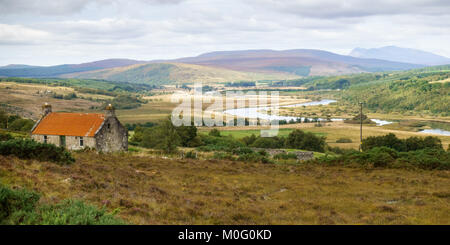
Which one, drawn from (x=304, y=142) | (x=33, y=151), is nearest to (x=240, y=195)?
(x=33, y=151)

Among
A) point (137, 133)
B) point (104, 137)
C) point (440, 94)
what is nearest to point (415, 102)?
point (440, 94)

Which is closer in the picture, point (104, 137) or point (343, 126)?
point (104, 137)

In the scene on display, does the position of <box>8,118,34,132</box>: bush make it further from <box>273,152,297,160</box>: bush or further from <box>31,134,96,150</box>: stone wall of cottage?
<box>273,152,297,160</box>: bush

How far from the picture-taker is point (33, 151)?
71.4 feet

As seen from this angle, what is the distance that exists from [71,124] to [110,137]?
4.08 meters

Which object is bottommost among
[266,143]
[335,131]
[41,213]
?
[335,131]

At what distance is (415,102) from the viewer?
171 m

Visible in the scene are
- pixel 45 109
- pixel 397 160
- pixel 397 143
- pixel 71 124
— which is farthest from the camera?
pixel 397 143

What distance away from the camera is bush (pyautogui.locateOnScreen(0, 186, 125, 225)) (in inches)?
339

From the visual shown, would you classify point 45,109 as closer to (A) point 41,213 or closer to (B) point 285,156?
(B) point 285,156

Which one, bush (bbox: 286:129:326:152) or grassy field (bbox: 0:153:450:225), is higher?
grassy field (bbox: 0:153:450:225)

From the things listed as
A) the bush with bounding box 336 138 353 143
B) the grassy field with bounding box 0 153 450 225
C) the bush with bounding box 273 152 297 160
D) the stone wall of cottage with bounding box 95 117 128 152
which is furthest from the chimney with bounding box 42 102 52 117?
the bush with bounding box 336 138 353 143
